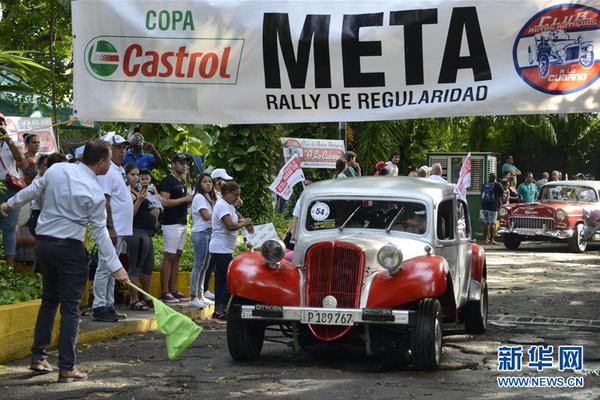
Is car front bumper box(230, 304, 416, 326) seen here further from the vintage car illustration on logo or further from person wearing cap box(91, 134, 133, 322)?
person wearing cap box(91, 134, 133, 322)

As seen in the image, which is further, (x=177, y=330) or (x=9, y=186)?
(x=9, y=186)

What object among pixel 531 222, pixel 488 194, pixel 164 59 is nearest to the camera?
pixel 164 59

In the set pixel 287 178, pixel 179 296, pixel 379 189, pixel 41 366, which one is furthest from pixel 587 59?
pixel 287 178

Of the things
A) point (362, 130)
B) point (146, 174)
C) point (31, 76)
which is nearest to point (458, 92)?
point (146, 174)

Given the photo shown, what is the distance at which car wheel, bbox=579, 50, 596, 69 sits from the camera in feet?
28.4

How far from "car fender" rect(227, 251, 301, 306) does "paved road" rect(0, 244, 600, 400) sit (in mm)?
608

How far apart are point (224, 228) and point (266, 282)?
283 cm

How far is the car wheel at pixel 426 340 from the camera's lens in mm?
8805

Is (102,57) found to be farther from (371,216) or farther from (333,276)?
(371,216)

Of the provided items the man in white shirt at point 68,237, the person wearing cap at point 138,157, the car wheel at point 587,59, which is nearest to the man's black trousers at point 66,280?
the man in white shirt at point 68,237

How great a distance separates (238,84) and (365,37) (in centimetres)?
119

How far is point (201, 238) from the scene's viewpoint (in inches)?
508

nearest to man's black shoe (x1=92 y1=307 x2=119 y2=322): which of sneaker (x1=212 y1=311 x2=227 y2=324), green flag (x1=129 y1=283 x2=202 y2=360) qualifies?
sneaker (x1=212 y1=311 x2=227 y2=324)

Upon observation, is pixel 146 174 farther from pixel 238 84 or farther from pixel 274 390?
pixel 274 390
